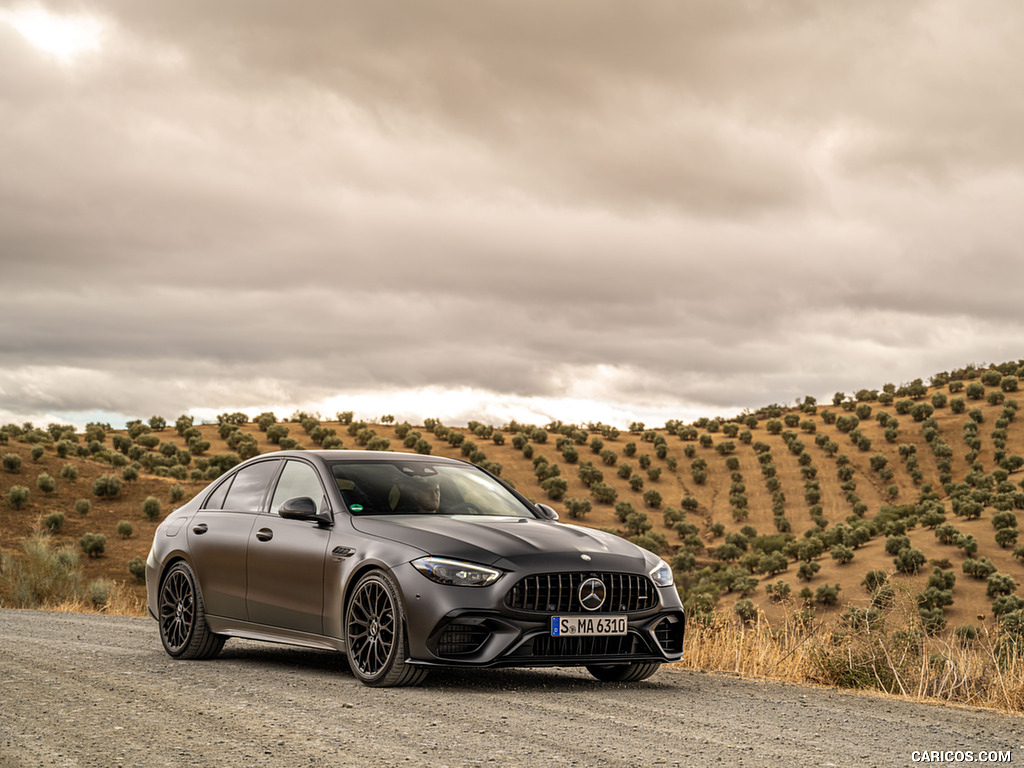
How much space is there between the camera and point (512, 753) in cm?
561

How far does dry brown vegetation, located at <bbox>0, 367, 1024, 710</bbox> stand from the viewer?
10570mm

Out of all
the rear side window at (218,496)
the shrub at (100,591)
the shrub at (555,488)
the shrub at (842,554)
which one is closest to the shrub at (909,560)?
the shrub at (842,554)

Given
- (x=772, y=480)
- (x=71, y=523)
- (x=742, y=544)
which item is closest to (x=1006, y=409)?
(x=772, y=480)

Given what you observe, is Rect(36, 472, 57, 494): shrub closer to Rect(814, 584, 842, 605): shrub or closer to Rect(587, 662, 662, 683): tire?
Rect(814, 584, 842, 605): shrub

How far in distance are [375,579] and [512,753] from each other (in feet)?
8.18

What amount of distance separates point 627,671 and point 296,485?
3.12 meters

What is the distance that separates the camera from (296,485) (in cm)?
920

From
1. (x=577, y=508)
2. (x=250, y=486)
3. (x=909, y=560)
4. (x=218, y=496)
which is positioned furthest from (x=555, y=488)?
(x=250, y=486)

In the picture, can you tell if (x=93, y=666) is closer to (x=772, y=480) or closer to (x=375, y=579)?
(x=375, y=579)

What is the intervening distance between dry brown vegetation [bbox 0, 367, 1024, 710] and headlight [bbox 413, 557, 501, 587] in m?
3.39

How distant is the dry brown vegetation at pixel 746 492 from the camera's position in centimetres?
1057

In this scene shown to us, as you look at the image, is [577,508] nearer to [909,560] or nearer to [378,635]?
[909,560]

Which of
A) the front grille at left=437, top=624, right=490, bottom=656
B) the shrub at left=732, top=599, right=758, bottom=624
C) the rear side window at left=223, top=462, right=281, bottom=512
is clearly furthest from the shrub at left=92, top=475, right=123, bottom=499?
the front grille at left=437, top=624, right=490, bottom=656

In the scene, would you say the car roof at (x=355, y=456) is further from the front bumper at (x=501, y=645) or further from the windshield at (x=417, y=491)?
the front bumper at (x=501, y=645)
